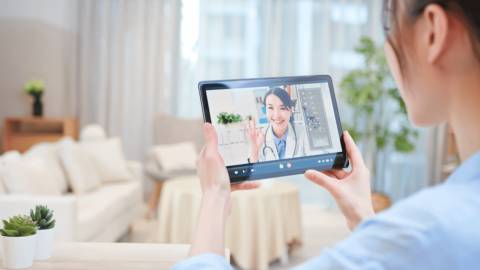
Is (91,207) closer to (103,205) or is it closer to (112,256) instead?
(103,205)

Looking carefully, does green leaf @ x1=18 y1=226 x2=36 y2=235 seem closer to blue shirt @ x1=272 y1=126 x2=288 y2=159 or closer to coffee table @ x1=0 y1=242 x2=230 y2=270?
coffee table @ x1=0 y1=242 x2=230 y2=270

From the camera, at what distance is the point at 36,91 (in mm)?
4215

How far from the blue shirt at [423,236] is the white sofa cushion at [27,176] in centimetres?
228

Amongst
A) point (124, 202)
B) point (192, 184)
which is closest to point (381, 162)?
point (192, 184)

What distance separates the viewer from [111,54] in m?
4.82

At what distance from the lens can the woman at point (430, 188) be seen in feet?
1.26

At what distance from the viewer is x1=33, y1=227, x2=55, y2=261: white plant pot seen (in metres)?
0.94

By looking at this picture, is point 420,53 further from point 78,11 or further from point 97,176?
point 78,11

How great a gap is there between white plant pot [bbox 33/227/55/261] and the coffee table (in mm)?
18

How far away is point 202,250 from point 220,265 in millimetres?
60

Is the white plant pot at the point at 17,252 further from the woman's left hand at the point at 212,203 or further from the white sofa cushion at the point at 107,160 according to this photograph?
the white sofa cushion at the point at 107,160

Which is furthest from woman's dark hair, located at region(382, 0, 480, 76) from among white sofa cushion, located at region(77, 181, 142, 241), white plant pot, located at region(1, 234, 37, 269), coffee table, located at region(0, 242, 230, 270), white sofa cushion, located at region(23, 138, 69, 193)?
white sofa cushion, located at region(23, 138, 69, 193)

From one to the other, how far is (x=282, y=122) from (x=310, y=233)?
280cm

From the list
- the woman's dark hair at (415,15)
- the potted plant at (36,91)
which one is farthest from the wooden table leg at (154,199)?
the woman's dark hair at (415,15)
